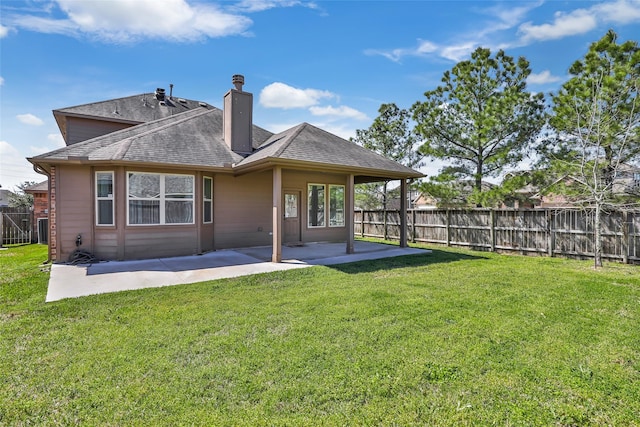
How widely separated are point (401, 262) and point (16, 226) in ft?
54.1

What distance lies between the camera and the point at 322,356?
337cm

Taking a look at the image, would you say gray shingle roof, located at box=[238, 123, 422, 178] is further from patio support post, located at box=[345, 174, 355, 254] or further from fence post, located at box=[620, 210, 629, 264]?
fence post, located at box=[620, 210, 629, 264]

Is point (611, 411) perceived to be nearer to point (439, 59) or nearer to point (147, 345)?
point (147, 345)

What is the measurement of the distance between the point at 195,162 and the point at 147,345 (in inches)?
266

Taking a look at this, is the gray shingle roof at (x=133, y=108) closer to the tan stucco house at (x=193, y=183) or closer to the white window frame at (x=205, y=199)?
the tan stucco house at (x=193, y=183)

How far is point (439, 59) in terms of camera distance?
13.1 m

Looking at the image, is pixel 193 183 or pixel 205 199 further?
pixel 205 199

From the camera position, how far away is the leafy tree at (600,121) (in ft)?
29.9

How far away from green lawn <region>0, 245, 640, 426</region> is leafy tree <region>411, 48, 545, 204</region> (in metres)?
7.70

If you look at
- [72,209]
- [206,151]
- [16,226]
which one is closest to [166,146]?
[206,151]

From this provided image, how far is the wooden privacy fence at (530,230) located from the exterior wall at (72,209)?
11.6 m

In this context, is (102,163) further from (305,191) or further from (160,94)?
(160,94)

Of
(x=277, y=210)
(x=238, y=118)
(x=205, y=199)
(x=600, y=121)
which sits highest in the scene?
(x=238, y=118)

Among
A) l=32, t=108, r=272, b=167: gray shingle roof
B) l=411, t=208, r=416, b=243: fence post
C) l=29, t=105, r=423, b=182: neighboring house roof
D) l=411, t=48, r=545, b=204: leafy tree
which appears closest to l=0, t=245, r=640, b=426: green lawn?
l=29, t=105, r=423, b=182: neighboring house roof
